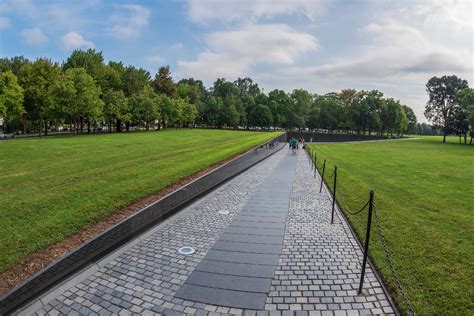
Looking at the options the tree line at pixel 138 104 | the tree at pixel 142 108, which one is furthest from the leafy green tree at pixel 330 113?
the tree at pixel 142 108

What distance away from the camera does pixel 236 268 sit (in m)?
4.94

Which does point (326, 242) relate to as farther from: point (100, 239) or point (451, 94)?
point (451, 94)

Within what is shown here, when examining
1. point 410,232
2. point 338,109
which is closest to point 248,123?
point 338,109

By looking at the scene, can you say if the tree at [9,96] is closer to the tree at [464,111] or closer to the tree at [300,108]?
the tree at [300,108]

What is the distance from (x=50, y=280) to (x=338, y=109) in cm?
7566

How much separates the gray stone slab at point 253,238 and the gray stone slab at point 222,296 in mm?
1963

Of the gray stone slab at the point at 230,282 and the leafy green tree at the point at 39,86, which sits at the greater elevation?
the leafy green tree at the point at 39,86

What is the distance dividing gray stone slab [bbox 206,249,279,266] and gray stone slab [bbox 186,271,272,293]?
567mm

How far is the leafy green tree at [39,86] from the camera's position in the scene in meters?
35.1

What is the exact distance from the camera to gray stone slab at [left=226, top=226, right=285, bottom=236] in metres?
6.60

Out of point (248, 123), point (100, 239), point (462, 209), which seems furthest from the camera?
point (248, 123)

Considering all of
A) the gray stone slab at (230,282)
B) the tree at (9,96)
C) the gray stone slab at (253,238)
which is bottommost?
the gray stone slab at (230,282)

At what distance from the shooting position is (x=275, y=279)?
4.61 metres

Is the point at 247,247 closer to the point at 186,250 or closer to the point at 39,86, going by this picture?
the point at 186,250
